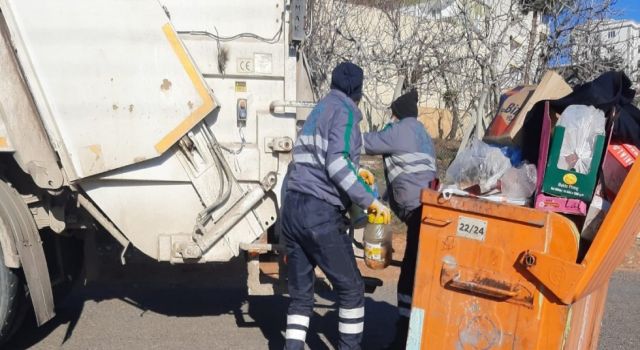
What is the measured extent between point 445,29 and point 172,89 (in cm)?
1000

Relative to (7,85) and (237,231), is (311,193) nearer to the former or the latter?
(237,231)

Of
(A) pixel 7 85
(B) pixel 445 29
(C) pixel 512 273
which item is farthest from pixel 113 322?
(B) pixel 445 29

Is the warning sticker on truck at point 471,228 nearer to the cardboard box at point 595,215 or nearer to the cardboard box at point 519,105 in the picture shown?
the cardboard box at point 595,215

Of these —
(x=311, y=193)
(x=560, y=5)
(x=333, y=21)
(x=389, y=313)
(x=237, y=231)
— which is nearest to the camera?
(x=311, y=193)

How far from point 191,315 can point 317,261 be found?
167cm

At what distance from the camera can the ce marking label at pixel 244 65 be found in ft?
13.8

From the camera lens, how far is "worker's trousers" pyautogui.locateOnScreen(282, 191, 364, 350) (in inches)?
151

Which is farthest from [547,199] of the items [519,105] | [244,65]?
[244,65]

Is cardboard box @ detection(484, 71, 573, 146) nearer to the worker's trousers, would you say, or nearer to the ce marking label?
the worker's trousers

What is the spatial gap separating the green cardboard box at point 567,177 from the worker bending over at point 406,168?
110 cm

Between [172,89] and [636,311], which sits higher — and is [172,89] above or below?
above

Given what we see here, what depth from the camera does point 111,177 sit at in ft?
13.4

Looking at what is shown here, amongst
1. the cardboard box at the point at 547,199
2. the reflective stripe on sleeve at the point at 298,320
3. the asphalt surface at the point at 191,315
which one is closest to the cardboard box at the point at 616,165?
the cardboard box at the point at 547,199

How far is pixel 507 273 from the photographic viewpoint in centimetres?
322
